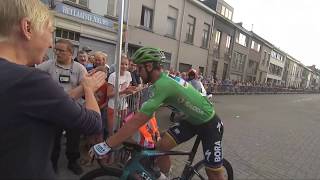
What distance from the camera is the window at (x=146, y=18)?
21.7 m

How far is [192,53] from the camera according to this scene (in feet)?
92.1

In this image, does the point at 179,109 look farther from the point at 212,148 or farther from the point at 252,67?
the point at 252,67

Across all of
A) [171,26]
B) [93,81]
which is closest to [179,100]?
[93,81]

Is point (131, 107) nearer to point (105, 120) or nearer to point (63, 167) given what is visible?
point (105, 120)

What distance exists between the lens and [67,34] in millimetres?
16375

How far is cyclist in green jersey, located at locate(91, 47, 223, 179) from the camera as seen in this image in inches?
123

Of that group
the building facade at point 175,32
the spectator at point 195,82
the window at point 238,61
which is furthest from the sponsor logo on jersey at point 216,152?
the window at point 238,61

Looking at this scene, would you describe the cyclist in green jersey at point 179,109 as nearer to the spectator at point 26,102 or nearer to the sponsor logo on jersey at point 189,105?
the sponsor logo on jersey at point 189,105

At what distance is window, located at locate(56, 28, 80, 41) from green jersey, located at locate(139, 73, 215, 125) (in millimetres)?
13548

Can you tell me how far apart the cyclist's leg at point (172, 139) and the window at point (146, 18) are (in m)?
18.6

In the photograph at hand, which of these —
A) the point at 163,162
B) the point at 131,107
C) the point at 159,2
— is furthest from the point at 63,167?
the point at 159,2

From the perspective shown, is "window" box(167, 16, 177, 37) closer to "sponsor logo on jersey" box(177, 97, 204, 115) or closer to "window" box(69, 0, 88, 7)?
"window" box(69, 0, 88, 7)

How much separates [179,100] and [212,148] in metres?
0.66

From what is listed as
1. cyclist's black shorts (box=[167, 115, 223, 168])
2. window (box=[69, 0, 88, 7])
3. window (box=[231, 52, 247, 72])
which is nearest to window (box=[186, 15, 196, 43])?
window (box=[69, 0, 88, 7])
